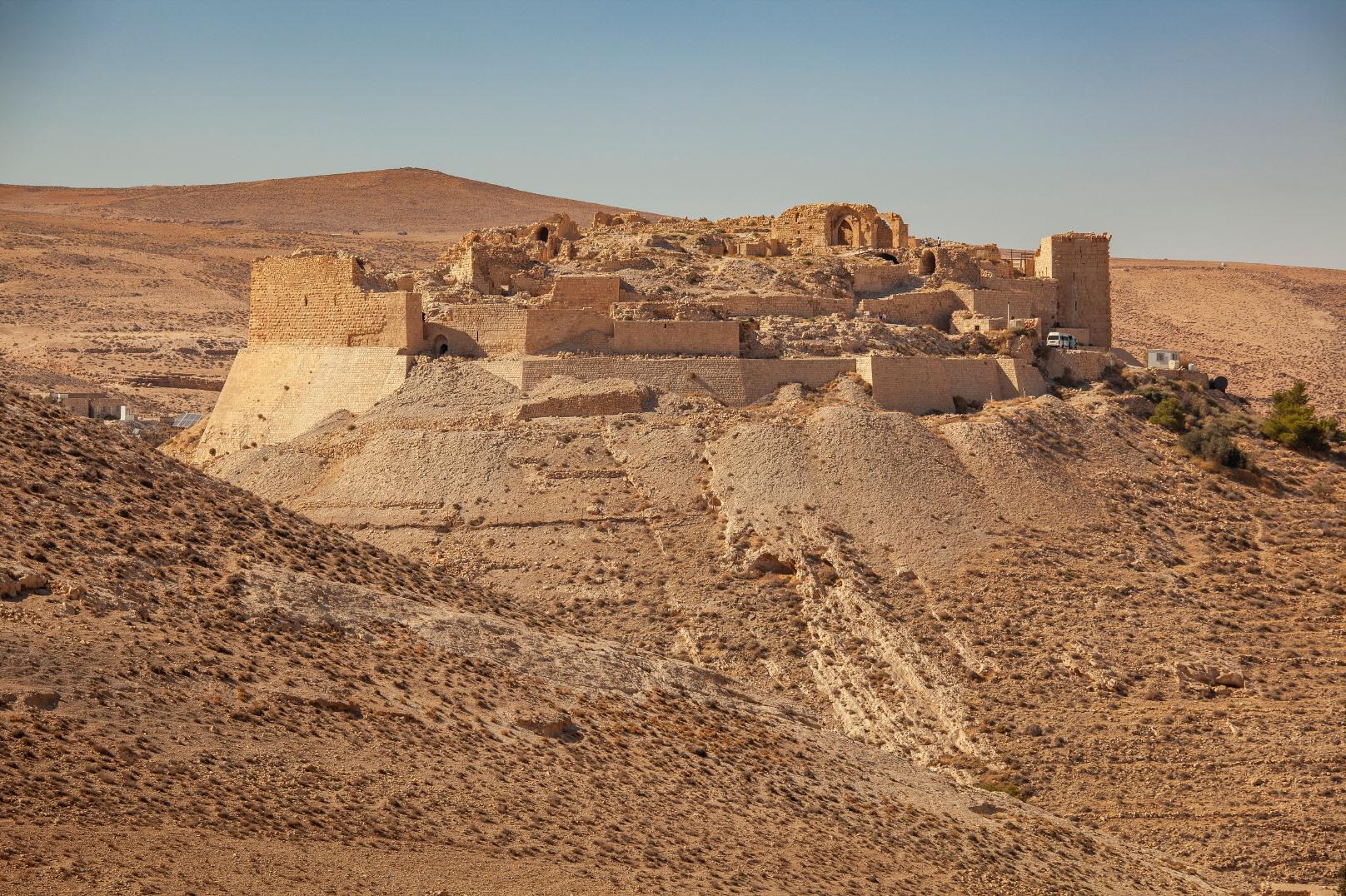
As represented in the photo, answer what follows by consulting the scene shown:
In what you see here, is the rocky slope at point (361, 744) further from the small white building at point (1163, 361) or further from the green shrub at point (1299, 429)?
the small white building at point (1163, 361)

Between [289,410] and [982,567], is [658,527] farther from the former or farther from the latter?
[289,410]

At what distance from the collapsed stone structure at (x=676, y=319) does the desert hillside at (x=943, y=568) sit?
0.86 meters

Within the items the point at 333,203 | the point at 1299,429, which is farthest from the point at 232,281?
the point at 1299,429

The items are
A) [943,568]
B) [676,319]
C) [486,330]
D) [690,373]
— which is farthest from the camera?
[676,319]

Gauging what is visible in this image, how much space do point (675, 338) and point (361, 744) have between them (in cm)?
1571

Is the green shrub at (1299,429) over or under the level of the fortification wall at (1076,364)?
under

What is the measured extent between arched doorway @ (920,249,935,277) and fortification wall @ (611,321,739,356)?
6625 millimetres

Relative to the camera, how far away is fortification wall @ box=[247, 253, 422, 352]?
101ft

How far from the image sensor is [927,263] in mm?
36438

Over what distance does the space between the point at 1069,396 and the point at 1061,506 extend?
5303 millimetres

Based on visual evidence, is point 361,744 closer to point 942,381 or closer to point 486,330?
point 486,330

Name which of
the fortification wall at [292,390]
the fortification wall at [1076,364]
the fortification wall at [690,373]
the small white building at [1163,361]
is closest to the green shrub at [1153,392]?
the fortification wall at [1076,364]

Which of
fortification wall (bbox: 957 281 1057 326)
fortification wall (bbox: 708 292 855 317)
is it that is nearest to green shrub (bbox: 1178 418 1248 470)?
fortification wall (bbox: 957 281 1057 326)

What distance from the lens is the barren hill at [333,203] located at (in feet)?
344
